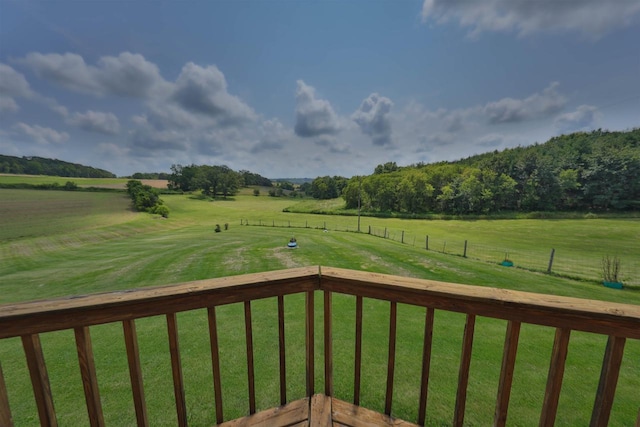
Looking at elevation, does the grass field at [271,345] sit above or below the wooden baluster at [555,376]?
below

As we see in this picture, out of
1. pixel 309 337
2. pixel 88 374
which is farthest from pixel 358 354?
pixel 88 374

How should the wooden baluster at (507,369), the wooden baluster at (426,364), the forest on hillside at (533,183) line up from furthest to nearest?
the forest on hillside at (533,183), the wooden baluster at (426,364), the wooden baluster at (507,369)

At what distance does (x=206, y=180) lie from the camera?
135 ft

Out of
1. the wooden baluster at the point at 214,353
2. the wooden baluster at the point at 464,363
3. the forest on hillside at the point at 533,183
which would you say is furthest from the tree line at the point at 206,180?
the wooden baluster at the point at 464,363

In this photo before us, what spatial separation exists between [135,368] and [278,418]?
2.85 ft

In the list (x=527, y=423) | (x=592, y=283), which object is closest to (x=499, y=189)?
(x=592, y=283)

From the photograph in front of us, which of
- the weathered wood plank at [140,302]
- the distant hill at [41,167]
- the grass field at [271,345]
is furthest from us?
the distant hill at [41,167]

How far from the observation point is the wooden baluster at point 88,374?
3.36ft

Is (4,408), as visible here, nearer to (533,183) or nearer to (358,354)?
(358,354)

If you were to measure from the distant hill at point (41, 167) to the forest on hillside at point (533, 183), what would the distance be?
2881cm

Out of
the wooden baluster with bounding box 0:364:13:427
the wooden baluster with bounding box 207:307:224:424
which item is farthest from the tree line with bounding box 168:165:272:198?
the wooden baluster with bounding box 207:307:224:424

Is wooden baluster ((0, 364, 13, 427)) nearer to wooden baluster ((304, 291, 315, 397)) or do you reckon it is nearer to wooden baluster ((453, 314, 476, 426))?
wooden baluster ((304, 291, 315, 397))

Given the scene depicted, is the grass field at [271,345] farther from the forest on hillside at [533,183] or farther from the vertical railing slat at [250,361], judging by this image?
the forest on hillside at [533,183]

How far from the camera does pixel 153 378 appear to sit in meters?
2.94
